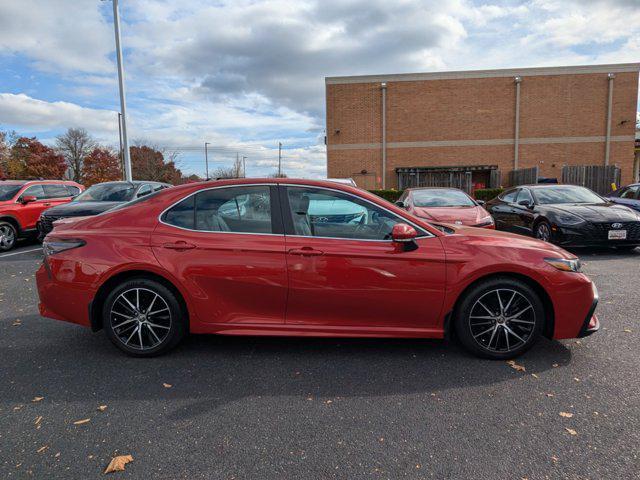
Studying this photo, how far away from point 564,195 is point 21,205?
1318 cm

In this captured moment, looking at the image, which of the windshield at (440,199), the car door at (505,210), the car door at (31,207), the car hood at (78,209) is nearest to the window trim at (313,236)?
the windshield at (440,199)

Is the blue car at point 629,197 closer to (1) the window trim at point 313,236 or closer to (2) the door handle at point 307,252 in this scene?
(1) the window trim at point 313,236

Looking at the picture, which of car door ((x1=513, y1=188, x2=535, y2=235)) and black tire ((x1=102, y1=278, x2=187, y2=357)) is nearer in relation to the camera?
black tire ((x1=102, y1=278, x2=187, y2=357))

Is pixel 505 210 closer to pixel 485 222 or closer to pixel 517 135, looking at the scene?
pixel 485 222

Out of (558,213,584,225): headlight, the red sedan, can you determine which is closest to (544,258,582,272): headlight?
the red sedan

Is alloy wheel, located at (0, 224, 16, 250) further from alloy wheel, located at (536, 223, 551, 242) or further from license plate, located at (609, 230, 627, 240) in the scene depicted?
license plate, located at (609, 230, 627, 240)

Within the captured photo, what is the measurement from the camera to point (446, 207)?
334 inches

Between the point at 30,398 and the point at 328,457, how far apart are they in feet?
7.25

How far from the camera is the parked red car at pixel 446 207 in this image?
7.67 metres

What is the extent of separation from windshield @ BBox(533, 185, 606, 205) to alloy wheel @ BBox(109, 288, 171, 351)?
8581 mm

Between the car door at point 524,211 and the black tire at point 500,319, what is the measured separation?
20.3ft

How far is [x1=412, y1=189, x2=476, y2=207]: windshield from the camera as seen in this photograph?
8.81 m

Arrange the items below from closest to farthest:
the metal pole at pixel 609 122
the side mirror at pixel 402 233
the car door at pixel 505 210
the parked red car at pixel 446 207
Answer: the side mirror at pixel 402 233
the parked red car at pixel 446 207
the car door at pixel 505 210
the metal pole at pixel 609 122

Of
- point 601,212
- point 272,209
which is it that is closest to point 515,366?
point 272,209
